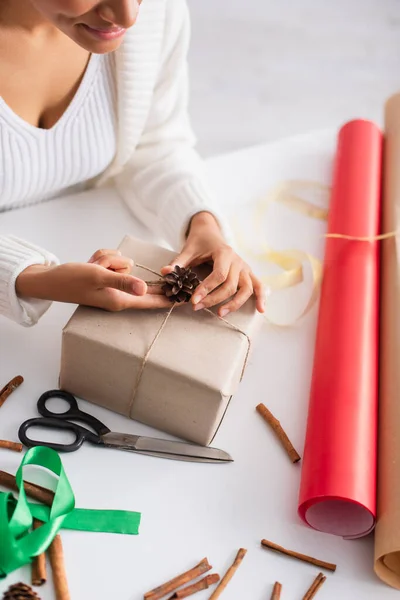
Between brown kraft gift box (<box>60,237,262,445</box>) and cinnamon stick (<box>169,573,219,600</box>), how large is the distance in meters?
0.14

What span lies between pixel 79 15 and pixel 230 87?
3.62ft

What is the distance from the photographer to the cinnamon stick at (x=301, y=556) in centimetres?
72

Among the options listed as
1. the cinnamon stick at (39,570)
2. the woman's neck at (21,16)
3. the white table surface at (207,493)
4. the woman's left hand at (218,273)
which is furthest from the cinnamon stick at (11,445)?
the woman's neck at (21,16)

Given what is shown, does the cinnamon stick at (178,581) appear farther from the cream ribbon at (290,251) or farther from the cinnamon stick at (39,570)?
the cream ribbon at (290,251)

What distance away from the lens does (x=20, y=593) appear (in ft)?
2.11

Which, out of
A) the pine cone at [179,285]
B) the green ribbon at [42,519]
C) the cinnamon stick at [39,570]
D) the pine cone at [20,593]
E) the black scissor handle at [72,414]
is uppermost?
the pine cone at [179,285]

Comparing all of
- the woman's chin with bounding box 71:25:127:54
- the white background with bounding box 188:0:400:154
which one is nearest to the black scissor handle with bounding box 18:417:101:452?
the woman's chin with bounding box 71:25:127:54

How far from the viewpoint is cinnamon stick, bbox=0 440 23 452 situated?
0.75 metres

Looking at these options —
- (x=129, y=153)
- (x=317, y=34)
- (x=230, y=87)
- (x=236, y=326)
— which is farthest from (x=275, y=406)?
(x=317, y=34)

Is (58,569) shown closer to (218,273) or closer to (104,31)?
(218,273)

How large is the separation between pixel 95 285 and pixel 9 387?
0.14m

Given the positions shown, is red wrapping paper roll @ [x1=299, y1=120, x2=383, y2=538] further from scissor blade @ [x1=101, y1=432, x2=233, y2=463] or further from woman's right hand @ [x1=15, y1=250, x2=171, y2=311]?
woman's right hand @ [x1=15, y1=250, x2=171, y2=311]

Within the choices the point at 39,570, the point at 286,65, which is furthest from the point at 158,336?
the point at 286,65

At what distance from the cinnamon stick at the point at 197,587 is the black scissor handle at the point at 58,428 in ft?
0.56
